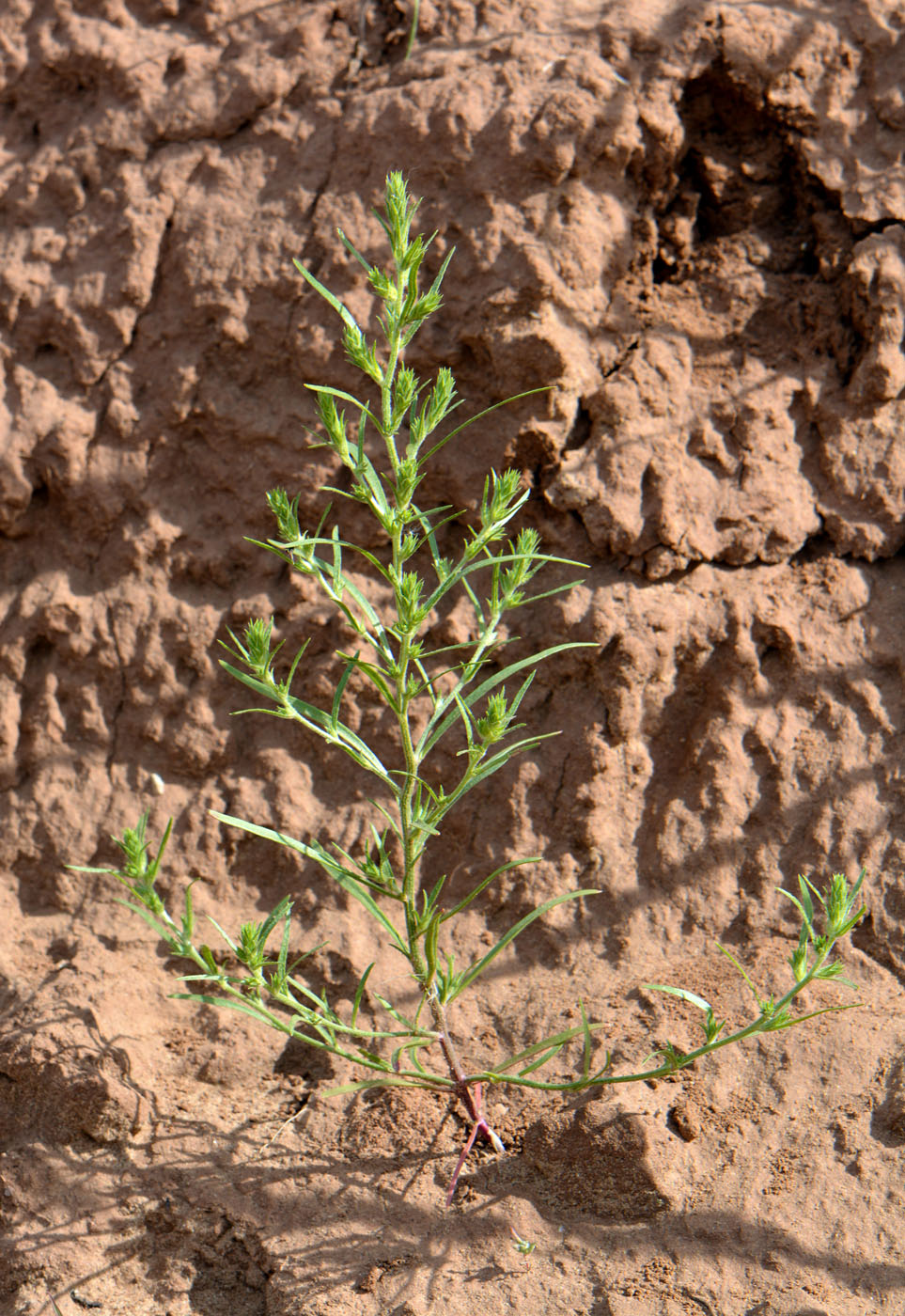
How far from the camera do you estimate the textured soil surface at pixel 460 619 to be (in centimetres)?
224

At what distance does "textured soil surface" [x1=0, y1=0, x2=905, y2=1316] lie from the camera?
2.24 meters

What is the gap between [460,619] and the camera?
2.74 metres

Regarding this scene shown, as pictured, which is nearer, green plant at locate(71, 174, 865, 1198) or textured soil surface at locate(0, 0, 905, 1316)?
green plant at locate(71, 174, 865, 1198)

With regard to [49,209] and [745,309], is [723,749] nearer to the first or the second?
[745,309]

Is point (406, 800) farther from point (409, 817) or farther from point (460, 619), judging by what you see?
point (460, 619)

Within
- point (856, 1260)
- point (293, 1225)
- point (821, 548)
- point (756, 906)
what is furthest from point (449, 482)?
point (856, 1260)

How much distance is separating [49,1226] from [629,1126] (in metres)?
1.20

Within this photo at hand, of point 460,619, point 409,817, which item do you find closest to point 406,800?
point 409,817

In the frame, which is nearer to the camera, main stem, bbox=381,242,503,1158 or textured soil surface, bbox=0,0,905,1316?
main stem, bbox=381,242,503,1158

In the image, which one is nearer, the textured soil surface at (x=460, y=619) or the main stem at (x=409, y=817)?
the main stem at (x=409, y=817)

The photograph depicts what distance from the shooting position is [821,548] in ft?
8.95

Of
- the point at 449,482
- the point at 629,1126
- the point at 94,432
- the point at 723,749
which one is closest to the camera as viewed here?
the point at 629,1126

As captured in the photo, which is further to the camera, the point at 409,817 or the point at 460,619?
the point at 460,619

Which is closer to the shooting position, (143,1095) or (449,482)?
(143,1095)
